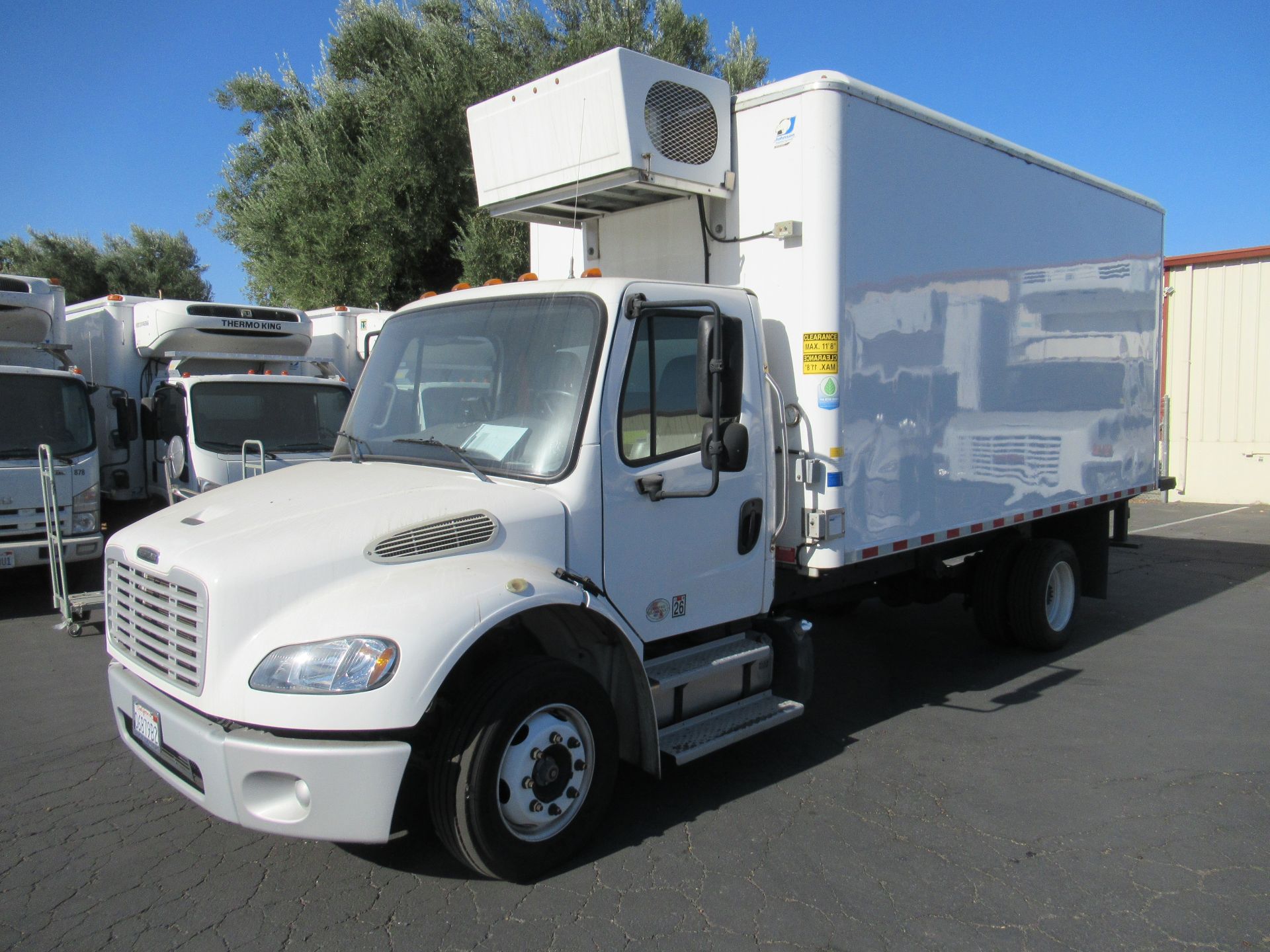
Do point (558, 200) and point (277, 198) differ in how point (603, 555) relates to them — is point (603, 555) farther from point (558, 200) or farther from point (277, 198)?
point (277, 198)

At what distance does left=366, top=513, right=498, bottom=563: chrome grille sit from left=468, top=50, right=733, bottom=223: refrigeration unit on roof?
2.06m

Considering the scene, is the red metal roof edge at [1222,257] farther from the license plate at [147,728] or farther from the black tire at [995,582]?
the license plate at [147,728]

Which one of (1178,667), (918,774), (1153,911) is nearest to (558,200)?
(918,774)

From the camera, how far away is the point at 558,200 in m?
5.43

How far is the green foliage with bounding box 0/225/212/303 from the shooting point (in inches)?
1123

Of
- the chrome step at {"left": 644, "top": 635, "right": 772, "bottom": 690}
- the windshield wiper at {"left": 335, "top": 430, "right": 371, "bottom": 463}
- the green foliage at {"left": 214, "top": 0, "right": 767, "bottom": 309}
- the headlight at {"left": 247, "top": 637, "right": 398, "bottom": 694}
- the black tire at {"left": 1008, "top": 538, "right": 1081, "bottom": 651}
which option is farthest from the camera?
the green foliage at {"left": 214, "top": 0, "right": 767, "bottom": 309}

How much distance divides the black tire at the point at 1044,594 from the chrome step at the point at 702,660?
124 inches

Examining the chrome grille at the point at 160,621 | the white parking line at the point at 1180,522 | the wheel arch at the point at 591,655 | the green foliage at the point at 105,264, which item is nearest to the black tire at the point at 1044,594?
the wheel arch at the point at 591,655

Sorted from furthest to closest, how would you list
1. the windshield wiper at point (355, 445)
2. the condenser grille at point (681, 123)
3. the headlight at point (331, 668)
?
the condenser grille at point (681, 123), the windshield wiper at point (355, 445), the headlight at point (331, 668)

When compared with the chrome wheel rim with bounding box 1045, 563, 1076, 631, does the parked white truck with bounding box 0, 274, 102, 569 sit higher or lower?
higher

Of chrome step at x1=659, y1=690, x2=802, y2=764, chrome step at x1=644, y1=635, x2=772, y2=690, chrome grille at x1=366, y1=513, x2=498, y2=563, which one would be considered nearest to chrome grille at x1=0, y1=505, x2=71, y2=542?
chrome grille at x1=366, y1=513, x2=498, y2=563

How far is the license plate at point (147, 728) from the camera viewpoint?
12.0ft

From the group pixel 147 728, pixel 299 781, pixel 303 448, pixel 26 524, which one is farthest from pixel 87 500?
pixel 299 781

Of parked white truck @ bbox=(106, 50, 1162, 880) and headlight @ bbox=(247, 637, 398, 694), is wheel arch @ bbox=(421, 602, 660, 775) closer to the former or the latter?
parked white truck @ bbox=(106, 50, 1162, 880)
